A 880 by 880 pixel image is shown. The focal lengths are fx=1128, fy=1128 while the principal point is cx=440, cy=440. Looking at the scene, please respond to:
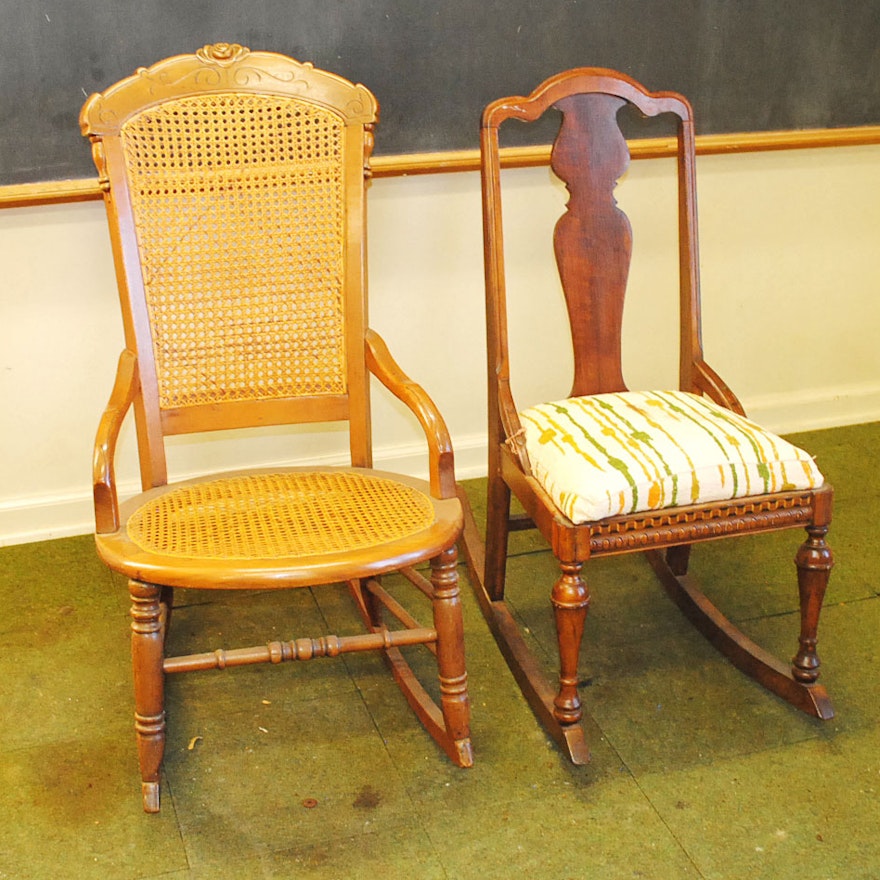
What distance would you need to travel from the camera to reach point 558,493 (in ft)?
6.25

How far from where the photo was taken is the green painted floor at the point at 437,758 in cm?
173

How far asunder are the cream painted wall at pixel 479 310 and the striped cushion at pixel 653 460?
0.84 metres

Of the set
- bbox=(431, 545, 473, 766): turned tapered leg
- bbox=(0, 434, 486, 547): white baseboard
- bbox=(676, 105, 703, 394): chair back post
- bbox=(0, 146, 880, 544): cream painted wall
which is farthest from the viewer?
bbox=(0, 434, 486, 547): white baseboard

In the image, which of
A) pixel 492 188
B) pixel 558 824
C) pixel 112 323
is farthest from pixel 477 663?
pixel 112 323

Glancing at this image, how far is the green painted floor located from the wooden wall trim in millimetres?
866

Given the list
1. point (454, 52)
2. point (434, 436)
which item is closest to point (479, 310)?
point (454, 52)

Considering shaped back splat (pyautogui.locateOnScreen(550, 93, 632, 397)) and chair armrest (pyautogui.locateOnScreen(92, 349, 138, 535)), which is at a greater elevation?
shaped back splat (pyautogui.locateOnScreen(550, 93, 632, 397))

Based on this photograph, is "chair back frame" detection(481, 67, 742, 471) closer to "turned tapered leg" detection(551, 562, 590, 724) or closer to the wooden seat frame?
the wooden seat frame

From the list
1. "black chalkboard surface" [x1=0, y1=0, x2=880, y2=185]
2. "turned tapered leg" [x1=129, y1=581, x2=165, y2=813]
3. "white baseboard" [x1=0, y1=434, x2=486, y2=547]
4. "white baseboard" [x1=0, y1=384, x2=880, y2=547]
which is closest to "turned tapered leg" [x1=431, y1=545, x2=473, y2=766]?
"turned tapered leg" [x1=129, y1=581, x2=165, y2=813]

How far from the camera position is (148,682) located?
5.87 ft

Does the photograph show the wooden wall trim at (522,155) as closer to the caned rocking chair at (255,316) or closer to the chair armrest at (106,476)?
the caned rocking chair at (255,316)

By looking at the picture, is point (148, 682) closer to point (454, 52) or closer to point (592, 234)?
point (592, 234)

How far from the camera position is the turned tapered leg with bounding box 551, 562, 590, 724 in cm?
185

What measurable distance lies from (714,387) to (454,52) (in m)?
0.99
